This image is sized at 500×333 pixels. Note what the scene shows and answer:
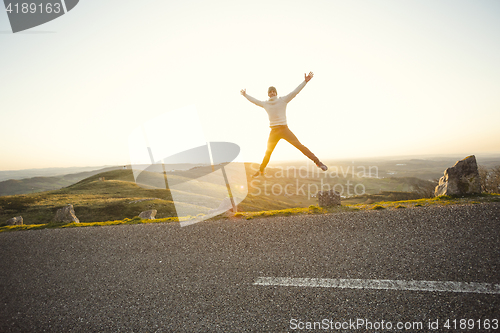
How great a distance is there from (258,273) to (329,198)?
17.4ft

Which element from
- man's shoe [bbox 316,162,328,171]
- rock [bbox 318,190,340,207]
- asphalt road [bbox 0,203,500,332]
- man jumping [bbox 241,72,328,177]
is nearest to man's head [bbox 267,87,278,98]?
man jumping [bbox 241,72,328,177]

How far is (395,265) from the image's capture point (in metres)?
5.85

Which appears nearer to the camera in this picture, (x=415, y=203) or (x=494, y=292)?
(x=494, y=292)

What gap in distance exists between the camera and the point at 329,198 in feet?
32.7

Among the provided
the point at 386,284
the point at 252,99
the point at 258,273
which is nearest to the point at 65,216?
the point at 258,273

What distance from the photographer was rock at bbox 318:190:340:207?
987 cm

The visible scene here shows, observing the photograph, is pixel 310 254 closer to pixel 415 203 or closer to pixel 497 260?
pixel 497 260

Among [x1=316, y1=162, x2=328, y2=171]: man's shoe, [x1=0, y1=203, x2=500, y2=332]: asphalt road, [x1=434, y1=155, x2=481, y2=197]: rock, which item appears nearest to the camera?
[x1=0, y1=203, x2=500, y2=332]: asphalt road

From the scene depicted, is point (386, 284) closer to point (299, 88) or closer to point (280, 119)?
point (280, 119)

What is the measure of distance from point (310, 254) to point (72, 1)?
14.9m

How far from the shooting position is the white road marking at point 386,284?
4934 mm

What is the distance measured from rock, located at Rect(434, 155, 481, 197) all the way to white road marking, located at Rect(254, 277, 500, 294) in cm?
567

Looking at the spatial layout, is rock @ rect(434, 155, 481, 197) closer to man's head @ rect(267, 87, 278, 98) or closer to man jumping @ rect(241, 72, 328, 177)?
man jumping @ rect(241, 72, 328, 177)

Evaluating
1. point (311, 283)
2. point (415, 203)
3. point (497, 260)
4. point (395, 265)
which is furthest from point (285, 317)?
point (415, 203)
